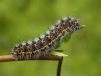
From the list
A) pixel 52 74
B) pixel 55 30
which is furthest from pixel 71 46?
pixel 55 30

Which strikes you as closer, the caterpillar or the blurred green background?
the caterpillar

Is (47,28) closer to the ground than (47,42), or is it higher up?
higher up

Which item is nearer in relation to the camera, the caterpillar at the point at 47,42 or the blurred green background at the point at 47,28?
the caterpillar at the point at 47,42

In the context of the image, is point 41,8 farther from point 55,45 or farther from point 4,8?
point 55,45
